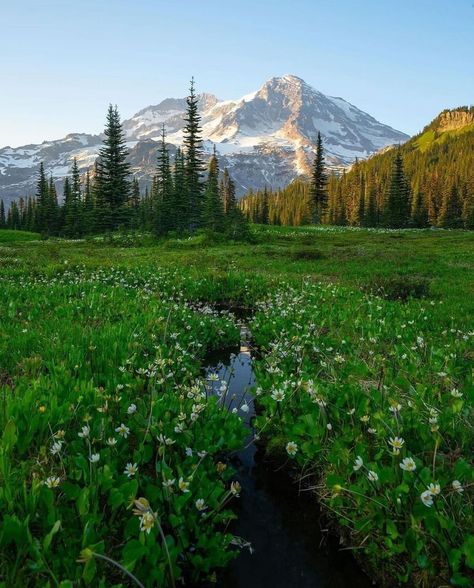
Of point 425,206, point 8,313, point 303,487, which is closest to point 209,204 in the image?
point 8,313

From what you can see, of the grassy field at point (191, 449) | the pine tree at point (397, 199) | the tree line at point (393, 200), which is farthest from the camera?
the tree line at point (393, 200)

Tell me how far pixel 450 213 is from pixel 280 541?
343 ft

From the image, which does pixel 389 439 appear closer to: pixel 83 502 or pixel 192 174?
pixel 83 502

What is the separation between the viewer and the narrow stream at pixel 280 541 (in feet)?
11.4

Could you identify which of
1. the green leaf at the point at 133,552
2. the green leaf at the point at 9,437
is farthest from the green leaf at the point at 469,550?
the green leaf at the point at 9,437

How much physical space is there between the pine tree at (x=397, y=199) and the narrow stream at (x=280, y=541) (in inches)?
3364

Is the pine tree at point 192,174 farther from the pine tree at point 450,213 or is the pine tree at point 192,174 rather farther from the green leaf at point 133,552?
the pine tree at point 450,213

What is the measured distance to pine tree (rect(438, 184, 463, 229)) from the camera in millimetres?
93625

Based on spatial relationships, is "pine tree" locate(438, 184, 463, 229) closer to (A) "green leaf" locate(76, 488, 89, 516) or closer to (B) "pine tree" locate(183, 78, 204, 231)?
(B) "pine tree" locate(183, 78, 204, 231)

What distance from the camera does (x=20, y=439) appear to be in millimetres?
3900

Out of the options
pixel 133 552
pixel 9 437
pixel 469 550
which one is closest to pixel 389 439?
pixel 469 550

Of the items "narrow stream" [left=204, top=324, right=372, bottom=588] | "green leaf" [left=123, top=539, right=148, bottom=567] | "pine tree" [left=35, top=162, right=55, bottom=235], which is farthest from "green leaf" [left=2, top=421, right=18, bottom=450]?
"pine tree" [left=35, top=162, right=55, bottom=235]

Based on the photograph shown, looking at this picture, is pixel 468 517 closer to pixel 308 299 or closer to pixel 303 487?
pixel 303 487

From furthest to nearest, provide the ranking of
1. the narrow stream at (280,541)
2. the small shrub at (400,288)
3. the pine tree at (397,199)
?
the pine tree at (397,199) < the small shrub at (400,288) < the narrow stream at (280,541)
